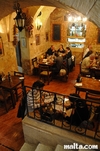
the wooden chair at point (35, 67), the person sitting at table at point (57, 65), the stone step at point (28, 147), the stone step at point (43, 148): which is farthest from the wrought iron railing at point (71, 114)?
the wooden chair at point (35, 67)

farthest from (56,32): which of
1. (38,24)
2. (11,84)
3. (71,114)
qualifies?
(71,114)

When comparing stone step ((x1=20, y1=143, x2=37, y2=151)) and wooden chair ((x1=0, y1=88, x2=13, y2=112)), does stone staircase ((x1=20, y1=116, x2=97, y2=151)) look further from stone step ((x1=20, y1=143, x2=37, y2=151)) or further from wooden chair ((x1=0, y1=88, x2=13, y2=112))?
wooden chair ((x1=0, y1=88, x2=13, y2=112))

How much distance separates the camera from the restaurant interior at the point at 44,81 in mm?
2473

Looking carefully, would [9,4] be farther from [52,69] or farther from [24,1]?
[52,69]

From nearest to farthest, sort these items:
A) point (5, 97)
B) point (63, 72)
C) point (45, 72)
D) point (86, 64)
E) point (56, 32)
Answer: point (5, 97), point (86, 64), point (63, 72), point (45, 72), point (56, 32)

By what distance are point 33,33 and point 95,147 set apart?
224 inches

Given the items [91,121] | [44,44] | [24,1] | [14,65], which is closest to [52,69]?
[14,65]

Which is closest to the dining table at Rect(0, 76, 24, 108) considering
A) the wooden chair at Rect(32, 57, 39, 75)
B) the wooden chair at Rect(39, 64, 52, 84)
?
the wooden chair at Rect(39, 64, 52, 84)

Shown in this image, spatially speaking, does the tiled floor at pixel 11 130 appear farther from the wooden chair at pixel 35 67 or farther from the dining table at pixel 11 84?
the wooden chair at pixel 35 67

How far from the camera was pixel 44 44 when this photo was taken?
803 centimetres

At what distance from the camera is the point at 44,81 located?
627 centimetres

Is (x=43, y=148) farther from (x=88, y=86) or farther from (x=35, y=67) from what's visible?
(x=35, y=67)

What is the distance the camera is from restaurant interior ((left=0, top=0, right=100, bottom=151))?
2.47 m

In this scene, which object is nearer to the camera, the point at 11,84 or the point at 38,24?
the point at 11,84
